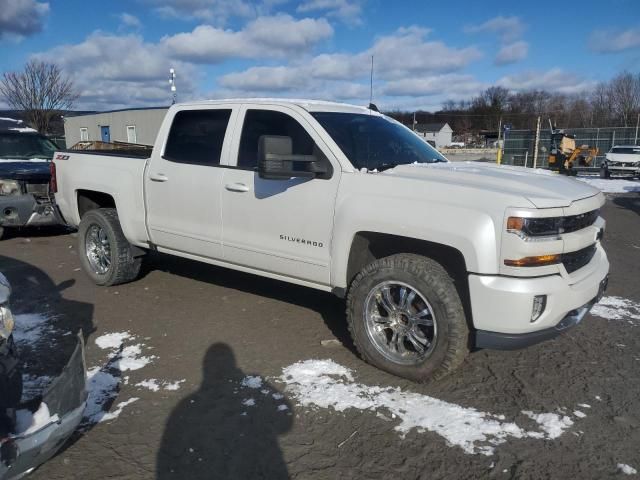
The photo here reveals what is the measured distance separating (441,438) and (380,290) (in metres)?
1.11

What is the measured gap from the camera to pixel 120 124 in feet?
124

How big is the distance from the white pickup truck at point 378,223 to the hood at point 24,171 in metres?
3.62

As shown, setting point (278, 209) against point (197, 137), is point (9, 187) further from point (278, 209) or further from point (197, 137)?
point (278, 209)

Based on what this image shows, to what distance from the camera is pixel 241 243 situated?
15.0 ft

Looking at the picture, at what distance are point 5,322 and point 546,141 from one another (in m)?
31.9

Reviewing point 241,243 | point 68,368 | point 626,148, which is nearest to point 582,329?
point 241,243

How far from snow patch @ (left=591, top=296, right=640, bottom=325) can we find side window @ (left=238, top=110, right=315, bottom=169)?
3263mm

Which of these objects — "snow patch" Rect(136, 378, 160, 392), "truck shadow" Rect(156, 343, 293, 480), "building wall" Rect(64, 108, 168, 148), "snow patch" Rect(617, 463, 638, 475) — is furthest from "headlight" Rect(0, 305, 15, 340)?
"building wall" Rect(64, 108, 168, 148)

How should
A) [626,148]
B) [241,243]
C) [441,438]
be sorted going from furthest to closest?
[626,148]
[241,243]
[441,438]

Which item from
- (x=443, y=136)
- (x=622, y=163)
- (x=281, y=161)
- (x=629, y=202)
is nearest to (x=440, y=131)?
(x=443, y=136)

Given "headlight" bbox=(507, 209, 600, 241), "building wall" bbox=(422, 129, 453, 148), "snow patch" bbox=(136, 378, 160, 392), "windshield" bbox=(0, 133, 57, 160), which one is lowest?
"snow patch" bbox=(136, 378, 160, 392)

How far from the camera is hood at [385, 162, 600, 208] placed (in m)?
3.33

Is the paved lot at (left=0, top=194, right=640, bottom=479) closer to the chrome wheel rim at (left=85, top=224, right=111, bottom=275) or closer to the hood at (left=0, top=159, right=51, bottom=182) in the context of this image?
the chrome wheel rim at (left=85, top=224, right=111, bottom=275)

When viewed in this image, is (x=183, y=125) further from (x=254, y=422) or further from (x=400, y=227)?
(x=254, y=422)
